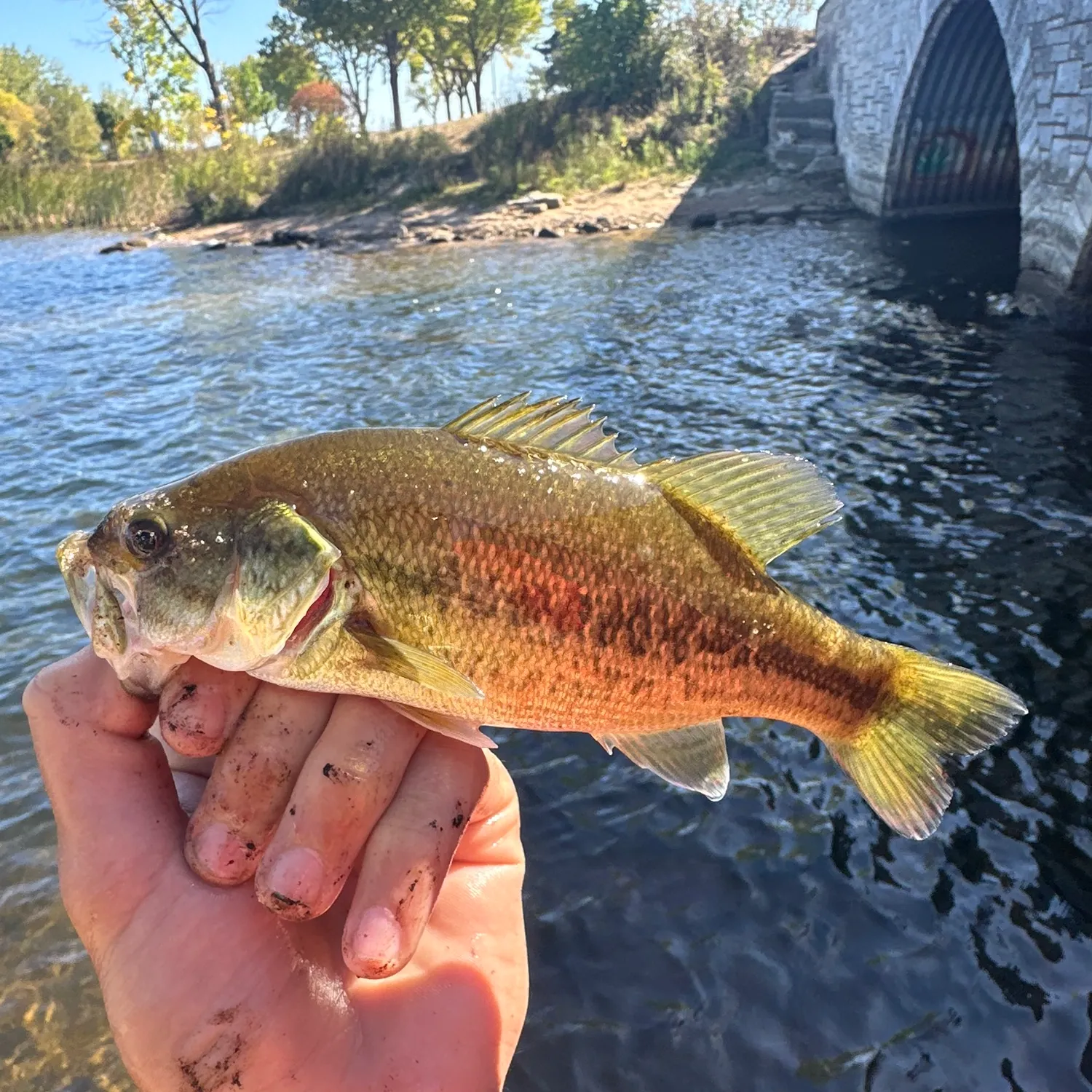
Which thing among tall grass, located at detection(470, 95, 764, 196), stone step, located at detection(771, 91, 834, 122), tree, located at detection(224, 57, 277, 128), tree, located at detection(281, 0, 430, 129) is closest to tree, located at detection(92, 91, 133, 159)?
tree, located at detection(224, 57, 277, 128)

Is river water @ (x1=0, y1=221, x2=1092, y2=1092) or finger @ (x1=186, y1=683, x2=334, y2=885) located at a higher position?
finger @ (x1=186, y1=683, x2=334, y2=885)

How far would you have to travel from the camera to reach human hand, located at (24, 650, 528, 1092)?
1824 millimetres

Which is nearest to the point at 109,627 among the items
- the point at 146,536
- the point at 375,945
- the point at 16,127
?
the point at 146,536

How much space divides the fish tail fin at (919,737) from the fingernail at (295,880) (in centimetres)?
176

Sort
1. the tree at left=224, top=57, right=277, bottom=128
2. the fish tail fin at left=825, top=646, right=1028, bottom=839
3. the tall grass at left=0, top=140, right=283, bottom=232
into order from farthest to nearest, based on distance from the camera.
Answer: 1. the tree at left=224, top=57, right=277, bottom=128
2. the tall grass at left=0, top=140, right=283, bottom=232
3. the fish tail fin at left=825, top=646, right=1028, bottom=839

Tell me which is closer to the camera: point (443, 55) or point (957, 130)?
point (957, 130)

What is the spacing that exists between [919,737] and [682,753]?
2.60 feet

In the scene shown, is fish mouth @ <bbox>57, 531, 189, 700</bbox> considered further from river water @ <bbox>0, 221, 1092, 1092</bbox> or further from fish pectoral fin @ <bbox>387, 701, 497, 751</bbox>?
river water @ <bbox>0, 221, 1092, 1092</bbox>

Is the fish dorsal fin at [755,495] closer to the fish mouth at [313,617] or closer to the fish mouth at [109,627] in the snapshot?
the fish mouth at [313,617]

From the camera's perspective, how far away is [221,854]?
1944 millimetres

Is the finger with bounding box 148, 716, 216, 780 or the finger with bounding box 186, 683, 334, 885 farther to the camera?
the finger with bounding box 148, 716, 216, 780

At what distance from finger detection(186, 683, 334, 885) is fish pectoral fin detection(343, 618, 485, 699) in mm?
261

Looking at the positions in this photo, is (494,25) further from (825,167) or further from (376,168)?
(825,167)

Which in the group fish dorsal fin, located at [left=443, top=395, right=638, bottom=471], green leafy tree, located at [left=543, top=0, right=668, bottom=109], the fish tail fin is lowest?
the fish tail fin
